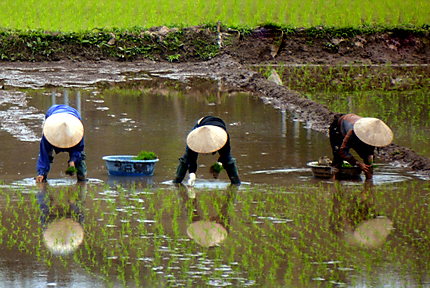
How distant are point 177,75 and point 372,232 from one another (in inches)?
630

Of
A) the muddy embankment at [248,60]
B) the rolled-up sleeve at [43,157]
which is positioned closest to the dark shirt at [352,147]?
the rolled-up sleeve at [43,157]

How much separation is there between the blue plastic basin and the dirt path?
4698 millimetres

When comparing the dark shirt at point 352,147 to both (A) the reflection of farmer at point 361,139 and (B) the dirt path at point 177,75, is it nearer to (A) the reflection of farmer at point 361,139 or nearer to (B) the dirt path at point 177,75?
(A) the reflection of farmer at point 361,139

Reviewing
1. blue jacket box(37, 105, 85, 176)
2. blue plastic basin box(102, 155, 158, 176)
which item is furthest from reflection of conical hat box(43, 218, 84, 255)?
blue plastic basin box(102, 155, 158, 176)

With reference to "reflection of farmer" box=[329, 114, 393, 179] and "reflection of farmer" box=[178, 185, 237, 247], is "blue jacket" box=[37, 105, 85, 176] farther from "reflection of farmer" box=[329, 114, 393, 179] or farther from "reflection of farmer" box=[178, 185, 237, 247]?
"reflection of farmer" box=[329, 114, 393, 179]

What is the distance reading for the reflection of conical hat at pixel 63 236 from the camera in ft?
22.5

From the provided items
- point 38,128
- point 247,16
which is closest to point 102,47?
point 247,16

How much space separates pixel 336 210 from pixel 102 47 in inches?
746

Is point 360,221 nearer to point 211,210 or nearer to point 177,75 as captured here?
point 211,210

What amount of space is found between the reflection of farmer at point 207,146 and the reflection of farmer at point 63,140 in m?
1.17

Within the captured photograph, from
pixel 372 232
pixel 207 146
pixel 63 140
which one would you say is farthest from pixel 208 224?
pixel 63 140

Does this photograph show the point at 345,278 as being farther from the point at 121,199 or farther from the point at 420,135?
the point at 420,135

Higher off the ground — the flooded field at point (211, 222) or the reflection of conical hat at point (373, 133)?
the reflection of conical hat at point (373, 133)

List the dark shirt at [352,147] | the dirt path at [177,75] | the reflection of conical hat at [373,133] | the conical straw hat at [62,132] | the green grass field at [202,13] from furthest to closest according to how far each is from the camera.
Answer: the green grass field at [202,13] < the dirt path at [177,75] < the dark shirt at [352,147] < the reflection of conical hat at [373,133] < the conical straw hat at [62,132]
